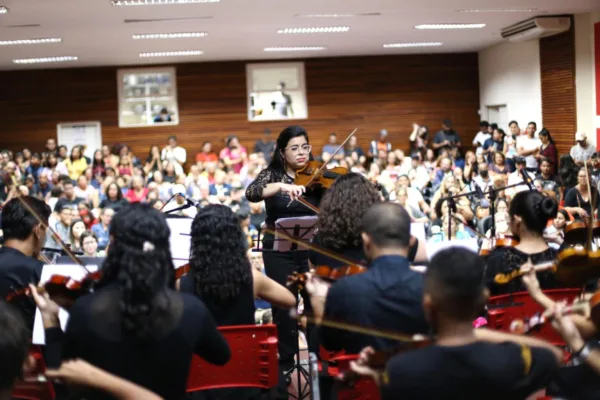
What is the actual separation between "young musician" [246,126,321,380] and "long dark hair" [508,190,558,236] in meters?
1.41

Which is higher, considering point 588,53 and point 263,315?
point 588,53

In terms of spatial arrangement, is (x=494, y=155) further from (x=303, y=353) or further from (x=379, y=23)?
(x=303, y=353)

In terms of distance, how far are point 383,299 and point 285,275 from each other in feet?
6.82

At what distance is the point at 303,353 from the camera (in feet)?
18.0

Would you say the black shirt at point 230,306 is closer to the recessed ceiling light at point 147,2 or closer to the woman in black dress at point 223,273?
the woman in black dress at point 223,273

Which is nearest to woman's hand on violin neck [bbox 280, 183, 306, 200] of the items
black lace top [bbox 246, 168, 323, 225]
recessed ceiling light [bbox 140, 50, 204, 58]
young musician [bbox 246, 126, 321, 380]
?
young musician [bbox 246, 126, 321, 380]

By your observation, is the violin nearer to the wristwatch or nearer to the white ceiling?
the wristwatch

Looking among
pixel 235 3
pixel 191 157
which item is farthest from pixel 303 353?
pixel 191 157

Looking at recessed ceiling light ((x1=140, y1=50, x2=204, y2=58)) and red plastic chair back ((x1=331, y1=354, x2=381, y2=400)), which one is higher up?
recessed ceiling light ((x1=140, y1=50, x2=204, y2=58))

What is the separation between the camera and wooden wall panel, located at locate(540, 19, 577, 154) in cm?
1291

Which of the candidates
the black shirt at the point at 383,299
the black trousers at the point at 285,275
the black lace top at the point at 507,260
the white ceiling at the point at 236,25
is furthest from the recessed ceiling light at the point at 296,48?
the black shirt at the point at 383,299

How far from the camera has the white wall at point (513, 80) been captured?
14352 millimetres

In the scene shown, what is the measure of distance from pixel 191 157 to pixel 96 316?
50.4 ft

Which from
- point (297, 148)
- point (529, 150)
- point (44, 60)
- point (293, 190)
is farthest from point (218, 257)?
point (44, 60)
